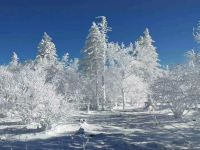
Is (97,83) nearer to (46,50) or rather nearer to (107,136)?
(46,50)

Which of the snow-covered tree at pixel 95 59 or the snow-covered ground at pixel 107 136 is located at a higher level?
the snow-covered tree at pixel 95 59

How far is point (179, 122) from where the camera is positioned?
148 ft

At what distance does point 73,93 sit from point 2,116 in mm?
11641

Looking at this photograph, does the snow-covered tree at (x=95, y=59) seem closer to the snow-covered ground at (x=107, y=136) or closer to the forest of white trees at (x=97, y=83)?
the forest of white trees at (x=97, y=83)

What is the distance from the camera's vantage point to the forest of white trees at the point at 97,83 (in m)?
38.8

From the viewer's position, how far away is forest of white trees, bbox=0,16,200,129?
38812mm

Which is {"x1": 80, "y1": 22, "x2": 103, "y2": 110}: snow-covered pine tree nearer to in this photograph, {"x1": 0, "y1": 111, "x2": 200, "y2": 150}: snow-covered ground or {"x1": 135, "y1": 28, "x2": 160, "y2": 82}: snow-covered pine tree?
{"x1": 135, "y1": 28, "x2": 160, "y2": 82}: snow-covered pine tree

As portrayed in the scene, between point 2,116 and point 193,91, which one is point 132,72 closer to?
point 2,116

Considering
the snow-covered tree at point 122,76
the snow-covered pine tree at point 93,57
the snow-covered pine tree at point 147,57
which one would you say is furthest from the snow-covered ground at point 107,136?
the snow-covered pine tree at point 147,57

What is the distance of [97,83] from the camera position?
6431cm

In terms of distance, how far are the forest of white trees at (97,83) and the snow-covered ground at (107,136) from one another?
2.03 metres

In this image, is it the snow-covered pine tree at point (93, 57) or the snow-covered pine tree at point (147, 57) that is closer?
the snow-covered pine tree at point (93, 57)

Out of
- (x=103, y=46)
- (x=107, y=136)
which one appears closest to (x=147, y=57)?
(x=103, y=46)

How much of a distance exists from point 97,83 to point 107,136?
31097 millimetres
